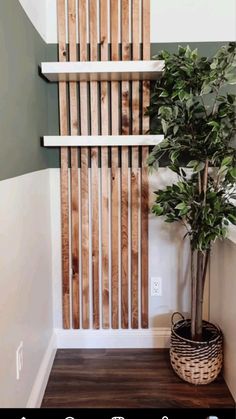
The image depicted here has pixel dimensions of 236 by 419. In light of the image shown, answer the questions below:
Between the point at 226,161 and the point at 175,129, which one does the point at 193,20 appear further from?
the point at 226,161

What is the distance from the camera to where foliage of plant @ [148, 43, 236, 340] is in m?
1.83

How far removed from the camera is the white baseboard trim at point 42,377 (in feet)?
6.00

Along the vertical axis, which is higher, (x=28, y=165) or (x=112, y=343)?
(x=28, y=165)

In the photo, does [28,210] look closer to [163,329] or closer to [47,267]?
[47,267]

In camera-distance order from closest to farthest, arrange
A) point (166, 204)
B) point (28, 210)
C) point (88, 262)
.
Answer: point (28, 210) < point (166, 204) < point (88, 262)

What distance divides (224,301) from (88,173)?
1116 mm

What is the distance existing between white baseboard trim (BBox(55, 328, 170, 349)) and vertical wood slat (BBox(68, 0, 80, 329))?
0.08 m

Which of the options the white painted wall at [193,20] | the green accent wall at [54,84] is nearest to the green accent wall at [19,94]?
the green accent wall at [54,84]

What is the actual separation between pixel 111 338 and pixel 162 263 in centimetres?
60

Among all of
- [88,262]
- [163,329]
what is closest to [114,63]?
[88,262]

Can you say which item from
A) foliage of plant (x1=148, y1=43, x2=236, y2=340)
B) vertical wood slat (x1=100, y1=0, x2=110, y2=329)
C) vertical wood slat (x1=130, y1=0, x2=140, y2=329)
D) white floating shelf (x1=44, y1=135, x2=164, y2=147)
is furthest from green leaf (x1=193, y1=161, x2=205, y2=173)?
vertical wood slat (x1=100, y1=0, x2=110, y2=329)

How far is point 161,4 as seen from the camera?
2285mm

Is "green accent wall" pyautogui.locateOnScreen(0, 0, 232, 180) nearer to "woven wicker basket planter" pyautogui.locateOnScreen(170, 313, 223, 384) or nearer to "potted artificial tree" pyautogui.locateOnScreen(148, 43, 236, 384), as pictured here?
"potted artificial tree" pyautogui.locateOnScreen(148, 43, 236, 384)

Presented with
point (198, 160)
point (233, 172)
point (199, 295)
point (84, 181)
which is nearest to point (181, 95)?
point (198, 160)
